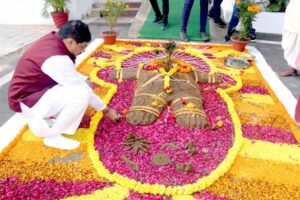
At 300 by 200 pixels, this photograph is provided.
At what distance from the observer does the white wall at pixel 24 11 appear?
6.17 m

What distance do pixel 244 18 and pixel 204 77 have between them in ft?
4.74

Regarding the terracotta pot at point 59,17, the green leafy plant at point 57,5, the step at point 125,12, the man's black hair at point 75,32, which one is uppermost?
the man's black hair at point 75,32

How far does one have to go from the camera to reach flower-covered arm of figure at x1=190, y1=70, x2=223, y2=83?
355 centimetres

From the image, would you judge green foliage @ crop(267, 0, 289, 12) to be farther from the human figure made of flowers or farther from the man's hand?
the man's hand

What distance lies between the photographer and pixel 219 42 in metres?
5.08

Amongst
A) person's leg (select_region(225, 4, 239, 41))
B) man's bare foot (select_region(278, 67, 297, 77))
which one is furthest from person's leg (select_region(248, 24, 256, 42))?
man's bare foot (select_region(278, 67, 297, 77))

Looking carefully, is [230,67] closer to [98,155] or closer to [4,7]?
[98,155]

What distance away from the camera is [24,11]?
6.23 meters

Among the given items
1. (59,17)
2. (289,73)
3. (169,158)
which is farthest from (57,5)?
(169,158)

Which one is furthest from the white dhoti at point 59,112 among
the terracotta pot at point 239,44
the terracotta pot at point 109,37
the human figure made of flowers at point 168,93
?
the terracotta pot at point 239,44

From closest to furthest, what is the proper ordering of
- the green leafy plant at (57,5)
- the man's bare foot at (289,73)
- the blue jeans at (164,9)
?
the man's bare foot at (289,73) < the blue jeans at (164,9) < the green leafy plant at (57,5)

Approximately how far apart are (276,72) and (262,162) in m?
2.01

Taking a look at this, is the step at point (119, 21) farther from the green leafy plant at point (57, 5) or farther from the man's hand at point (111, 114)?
the man's hand at point (111, 114)

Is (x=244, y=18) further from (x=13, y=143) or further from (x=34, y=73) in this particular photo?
(x=13, y=143)
